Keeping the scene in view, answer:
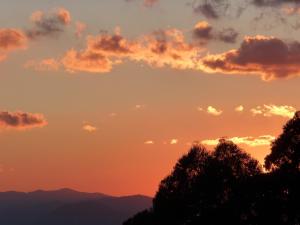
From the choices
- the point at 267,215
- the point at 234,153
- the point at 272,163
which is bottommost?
the point at 267,215

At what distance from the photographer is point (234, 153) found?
95.6 metres

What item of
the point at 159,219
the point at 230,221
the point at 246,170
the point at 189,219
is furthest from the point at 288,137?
the point at 159,219

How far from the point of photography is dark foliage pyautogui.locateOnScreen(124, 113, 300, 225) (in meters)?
66.1

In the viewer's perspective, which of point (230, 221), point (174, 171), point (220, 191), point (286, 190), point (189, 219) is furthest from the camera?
point (174, 171)

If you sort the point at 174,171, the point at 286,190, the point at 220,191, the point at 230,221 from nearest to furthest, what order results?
the point at 286,190, the point at 230,221, the point at 220,191, the point at 174,171

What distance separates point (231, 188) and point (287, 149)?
20151 millimetres

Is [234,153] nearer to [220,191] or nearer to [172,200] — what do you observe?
[220,191]

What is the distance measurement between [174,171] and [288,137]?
41.6m

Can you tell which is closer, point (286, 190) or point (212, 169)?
point (286, 190)

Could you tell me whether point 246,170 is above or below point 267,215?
above

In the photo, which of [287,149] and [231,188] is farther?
[231,188]

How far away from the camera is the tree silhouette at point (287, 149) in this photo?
65.8m

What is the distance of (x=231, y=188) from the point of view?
282 feet

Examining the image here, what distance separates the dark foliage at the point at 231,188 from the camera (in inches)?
2601
